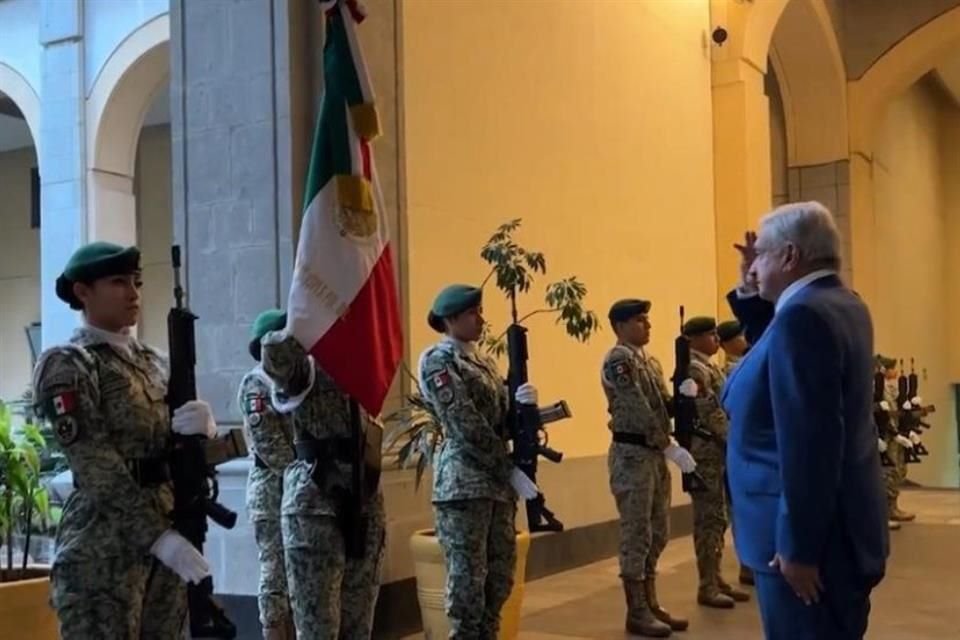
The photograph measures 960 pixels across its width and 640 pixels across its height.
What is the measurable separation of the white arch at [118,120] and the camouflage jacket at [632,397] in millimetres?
5756

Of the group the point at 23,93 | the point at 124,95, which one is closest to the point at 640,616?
the point at 124,95

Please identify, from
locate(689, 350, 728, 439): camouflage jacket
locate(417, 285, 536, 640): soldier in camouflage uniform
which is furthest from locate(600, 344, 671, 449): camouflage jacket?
locate(417, 285, 536, 640): soldier in camouflage uniform

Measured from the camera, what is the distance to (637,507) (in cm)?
540

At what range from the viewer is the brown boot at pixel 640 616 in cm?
539

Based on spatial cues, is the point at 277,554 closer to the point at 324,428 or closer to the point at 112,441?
the point at 324,428

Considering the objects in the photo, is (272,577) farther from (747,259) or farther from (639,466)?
(747,259)

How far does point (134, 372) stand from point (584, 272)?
5.27m

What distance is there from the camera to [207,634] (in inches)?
136

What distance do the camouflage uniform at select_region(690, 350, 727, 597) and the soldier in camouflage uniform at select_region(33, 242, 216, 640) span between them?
3.62 m

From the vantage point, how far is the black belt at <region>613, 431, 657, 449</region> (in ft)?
17.9

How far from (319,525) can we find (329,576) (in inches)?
6.0

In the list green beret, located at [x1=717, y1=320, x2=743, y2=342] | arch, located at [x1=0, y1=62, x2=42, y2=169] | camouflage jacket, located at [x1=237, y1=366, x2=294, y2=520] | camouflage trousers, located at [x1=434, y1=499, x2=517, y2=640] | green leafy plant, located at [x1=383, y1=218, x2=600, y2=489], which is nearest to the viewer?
camouflage trousers, located at [x1=434, y1=499, x2=517, y2=640]

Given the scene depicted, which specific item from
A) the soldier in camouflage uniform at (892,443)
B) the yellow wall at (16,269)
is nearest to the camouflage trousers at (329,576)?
the soldier in camouflage uniform at (892,443)

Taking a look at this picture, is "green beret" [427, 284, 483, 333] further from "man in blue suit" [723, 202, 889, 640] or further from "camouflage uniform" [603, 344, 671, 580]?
"man in blue suit" [723, 202, 889, 640]
